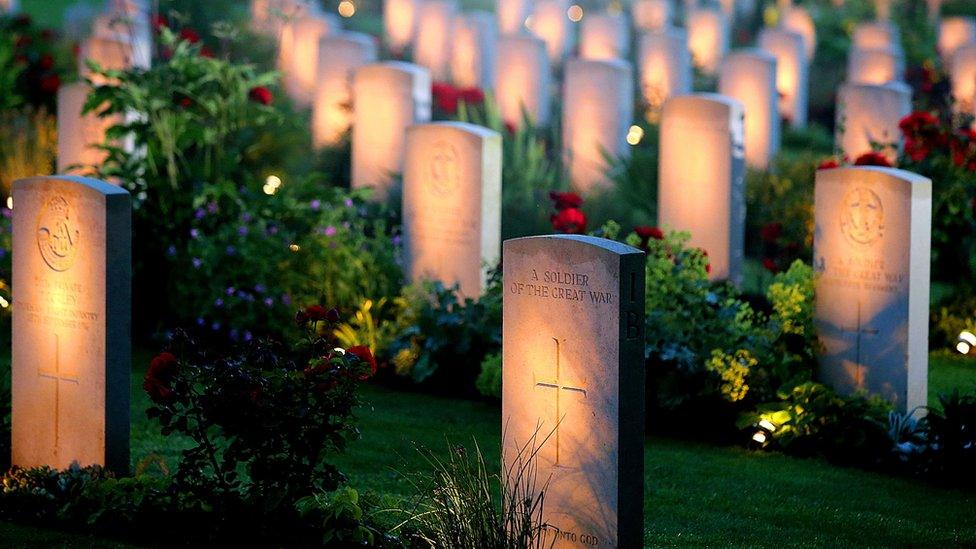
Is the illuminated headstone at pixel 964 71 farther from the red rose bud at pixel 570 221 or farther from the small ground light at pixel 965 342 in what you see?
the red rose bud at pixel 570 221

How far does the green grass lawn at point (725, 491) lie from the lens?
6.73 m

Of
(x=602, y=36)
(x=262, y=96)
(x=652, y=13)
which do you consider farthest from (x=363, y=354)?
(x=652, y=13)

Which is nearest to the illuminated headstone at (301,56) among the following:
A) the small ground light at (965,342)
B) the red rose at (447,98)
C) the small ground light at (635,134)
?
the red rose at (447,98)

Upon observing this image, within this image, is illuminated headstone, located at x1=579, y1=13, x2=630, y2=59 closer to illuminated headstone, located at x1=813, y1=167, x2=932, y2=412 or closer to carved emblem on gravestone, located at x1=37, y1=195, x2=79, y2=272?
illuminated headstone, located at x1=813, y1=167, x2=932, y2=412

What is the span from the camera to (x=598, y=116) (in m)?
14.9

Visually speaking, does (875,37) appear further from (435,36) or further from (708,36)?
(435,36)

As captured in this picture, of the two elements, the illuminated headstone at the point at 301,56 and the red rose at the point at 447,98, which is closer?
the red rose at the point at 447,98

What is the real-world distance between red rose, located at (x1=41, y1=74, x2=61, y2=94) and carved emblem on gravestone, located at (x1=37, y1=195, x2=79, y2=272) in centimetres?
967

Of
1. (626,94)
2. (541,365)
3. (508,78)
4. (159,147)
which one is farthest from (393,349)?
(508,78)

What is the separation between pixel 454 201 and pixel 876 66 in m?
12.9

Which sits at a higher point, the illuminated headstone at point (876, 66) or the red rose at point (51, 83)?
the illuminated headstone at point (876, 66)

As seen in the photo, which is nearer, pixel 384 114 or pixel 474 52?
pixel 384 114

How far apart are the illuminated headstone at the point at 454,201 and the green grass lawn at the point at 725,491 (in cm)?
169

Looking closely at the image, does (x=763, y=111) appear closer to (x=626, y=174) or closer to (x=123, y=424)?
(x=626, y=174)
